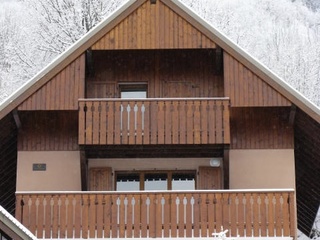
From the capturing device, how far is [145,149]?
85.3 feet

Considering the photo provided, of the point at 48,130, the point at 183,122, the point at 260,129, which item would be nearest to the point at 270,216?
the point at 260,129

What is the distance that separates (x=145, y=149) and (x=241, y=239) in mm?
3608

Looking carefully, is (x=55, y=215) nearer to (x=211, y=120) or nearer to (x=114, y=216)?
(x=114, y=216)

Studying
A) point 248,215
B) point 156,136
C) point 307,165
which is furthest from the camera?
point 307,165

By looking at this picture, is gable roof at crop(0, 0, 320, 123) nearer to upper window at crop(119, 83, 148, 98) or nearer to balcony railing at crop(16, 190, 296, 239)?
upper window at crop(119, 83, 148, 98)

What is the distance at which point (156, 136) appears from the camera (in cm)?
2527

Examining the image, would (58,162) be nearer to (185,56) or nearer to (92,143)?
(92,143)

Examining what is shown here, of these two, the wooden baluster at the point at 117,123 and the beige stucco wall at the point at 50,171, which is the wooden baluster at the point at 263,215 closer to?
the wooden baluster at the point at 117,123

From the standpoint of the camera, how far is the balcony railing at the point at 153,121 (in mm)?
25172

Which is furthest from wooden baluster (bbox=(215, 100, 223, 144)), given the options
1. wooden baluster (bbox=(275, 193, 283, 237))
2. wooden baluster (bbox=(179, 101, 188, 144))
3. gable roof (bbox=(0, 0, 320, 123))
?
wooden baluster (bbox=(275, 193, 283, 237))

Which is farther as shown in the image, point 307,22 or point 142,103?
point 307,22

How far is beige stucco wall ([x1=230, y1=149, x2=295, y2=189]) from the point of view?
26125 mm

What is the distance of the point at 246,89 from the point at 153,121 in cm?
243

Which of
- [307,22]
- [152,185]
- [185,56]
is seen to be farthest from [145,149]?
[307,22]
